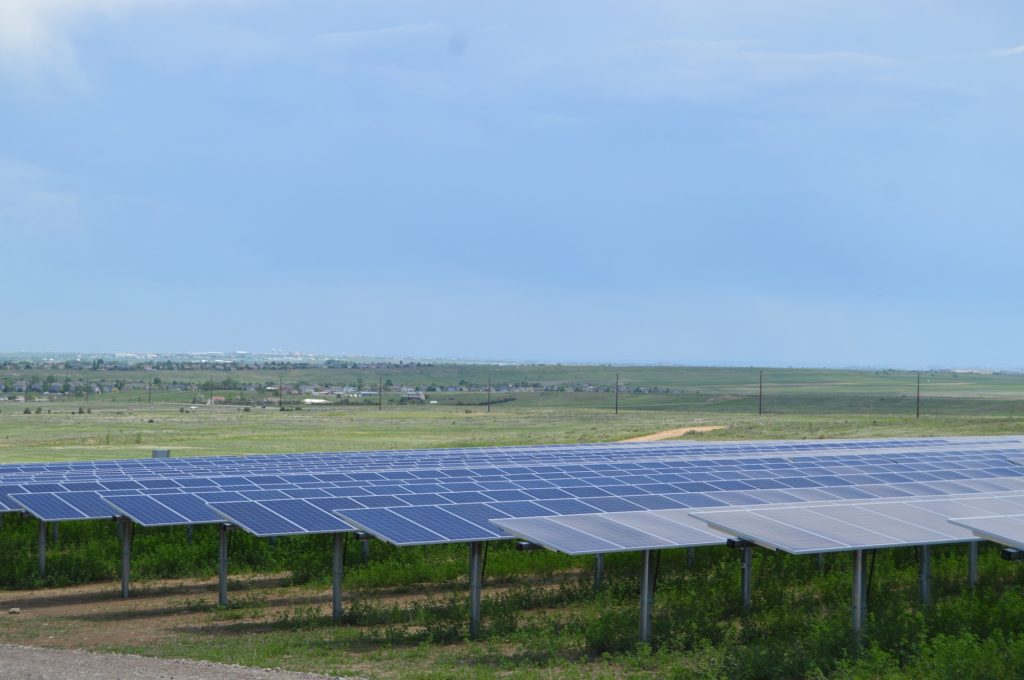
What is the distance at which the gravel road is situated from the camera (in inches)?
549

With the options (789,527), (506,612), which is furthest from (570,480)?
(789,527)

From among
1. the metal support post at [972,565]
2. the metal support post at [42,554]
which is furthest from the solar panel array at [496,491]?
the metal support post at [972,565]

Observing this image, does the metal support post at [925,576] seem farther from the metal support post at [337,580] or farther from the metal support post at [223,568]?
the metal support post at [223,568]

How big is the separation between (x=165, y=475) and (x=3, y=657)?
13.5 m

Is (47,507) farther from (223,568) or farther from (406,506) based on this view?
(406,506)

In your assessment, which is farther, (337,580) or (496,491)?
(496,491)

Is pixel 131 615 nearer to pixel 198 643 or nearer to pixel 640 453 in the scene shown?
pixel 198 643

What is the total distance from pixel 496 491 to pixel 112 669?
9946 mm

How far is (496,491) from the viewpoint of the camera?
76.4 feet

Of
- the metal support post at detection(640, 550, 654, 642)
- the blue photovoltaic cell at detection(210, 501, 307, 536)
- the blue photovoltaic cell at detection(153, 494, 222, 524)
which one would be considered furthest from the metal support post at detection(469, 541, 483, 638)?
the blue photovoltaic cell at detection(153, 494, 222, 524)

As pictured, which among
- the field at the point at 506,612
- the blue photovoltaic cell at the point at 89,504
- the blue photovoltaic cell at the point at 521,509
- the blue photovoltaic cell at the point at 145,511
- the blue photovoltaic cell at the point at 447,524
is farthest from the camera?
the blue photovoltaic cell at the point at 89,504

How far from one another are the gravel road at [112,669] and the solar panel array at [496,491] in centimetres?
367

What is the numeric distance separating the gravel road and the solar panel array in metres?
3.67

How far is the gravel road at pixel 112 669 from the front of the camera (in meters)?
14.0
